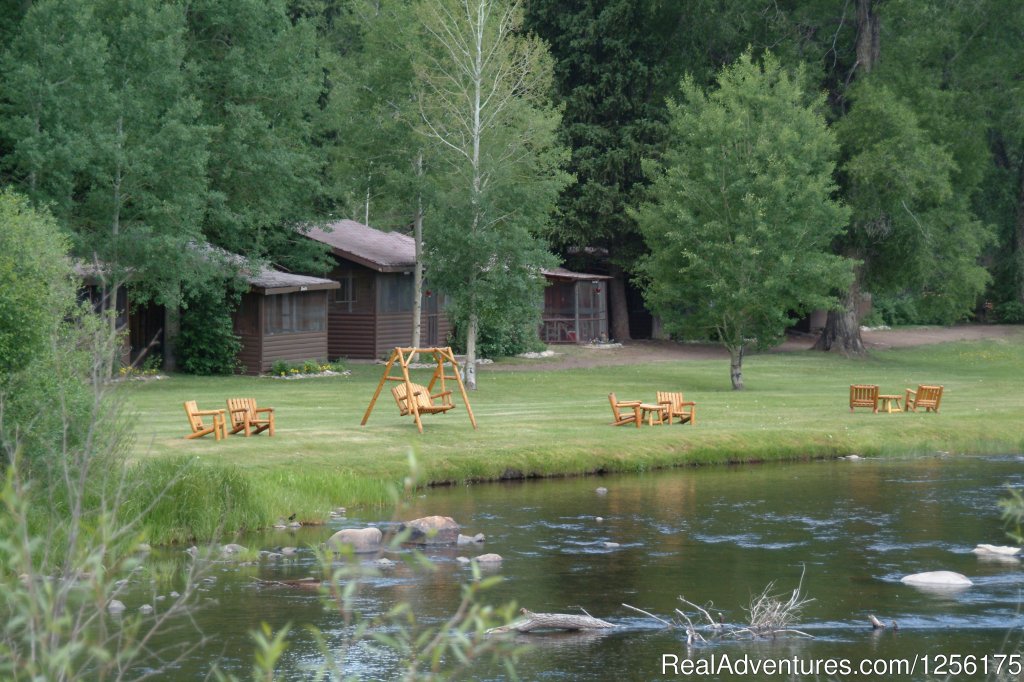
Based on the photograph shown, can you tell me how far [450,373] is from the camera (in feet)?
156

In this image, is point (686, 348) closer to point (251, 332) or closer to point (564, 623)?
point (251, 332)

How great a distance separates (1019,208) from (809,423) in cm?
3837

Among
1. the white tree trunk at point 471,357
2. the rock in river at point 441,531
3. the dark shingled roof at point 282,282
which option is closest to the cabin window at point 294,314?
the dark shingled roof at point 282,282

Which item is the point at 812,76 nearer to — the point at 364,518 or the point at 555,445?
the point at 555,445

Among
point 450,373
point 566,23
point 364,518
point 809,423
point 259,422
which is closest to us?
point 364,518

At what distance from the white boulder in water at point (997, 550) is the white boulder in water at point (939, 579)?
1824 mm

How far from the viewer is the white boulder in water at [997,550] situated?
18984 millimetres

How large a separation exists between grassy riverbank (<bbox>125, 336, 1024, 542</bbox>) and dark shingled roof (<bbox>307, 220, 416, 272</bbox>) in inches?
165

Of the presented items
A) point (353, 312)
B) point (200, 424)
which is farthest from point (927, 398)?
point (353, 312)


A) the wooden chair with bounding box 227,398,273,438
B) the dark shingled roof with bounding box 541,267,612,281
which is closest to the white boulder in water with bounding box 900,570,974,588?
the wooden chair with bounding box 227,398,273,438

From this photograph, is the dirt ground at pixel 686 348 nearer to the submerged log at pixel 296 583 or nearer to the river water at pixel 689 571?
the river water at pixel 689 571

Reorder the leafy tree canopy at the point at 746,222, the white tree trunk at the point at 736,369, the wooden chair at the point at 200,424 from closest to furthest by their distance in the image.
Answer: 1. the wooden chair at the point at 200,424
2. the leafy tree canopy at the point at 746,222
3. the white tree trunk at the point at 736,369

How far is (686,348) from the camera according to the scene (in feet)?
199

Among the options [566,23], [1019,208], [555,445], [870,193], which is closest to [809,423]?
[555,445]
